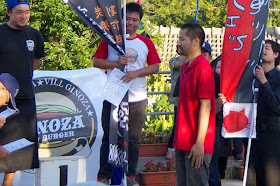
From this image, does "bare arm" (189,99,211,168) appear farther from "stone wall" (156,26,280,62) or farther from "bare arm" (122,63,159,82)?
"stone wall" (156,26,280,62)

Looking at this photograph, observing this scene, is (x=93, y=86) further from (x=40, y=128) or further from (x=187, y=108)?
(x=187, y=108)

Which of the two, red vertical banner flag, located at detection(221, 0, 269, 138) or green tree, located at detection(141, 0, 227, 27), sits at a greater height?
green tree, located at detection(141, 0, 227, 27)

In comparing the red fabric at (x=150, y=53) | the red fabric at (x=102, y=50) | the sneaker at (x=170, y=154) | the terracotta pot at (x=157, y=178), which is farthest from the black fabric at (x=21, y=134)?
the sneaker at (x=170, y=154)

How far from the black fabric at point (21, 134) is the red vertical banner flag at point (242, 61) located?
77.9 inches

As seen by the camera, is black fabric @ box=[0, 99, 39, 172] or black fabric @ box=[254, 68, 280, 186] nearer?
black fabric @ box=[254, 68, 280, 186]

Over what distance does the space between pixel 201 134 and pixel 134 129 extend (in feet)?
4.84

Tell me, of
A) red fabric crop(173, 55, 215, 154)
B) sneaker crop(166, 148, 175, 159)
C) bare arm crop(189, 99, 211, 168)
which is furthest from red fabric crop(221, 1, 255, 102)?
sneaker crop(166, 148, 175, 159)

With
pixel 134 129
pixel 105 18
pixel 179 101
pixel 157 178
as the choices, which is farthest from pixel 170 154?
pixel 179 101

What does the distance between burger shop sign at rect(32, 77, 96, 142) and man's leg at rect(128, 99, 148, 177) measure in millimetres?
1271

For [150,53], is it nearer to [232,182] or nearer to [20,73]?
[20,73]

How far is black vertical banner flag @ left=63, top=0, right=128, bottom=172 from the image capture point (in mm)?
5980

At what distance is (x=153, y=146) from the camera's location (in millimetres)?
9078

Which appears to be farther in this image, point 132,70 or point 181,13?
point 181,13

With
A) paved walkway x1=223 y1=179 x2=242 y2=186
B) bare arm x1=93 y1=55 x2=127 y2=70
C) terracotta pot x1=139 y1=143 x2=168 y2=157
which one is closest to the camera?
bare arm x1=93 y1=55 x2=127 y2=70
